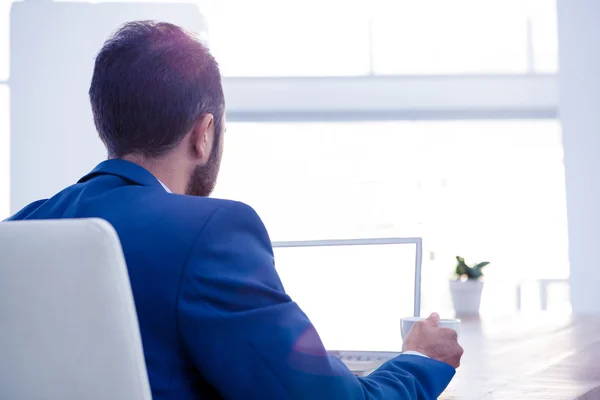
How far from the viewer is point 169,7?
594 cm

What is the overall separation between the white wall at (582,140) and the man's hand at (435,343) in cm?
443

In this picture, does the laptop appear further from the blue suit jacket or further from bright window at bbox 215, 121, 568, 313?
bright window at bbox 215, 121, 568, 313

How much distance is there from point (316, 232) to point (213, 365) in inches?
229

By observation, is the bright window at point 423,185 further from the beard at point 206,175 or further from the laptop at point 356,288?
the beard at point 206,175

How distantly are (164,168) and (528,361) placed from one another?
0.85m

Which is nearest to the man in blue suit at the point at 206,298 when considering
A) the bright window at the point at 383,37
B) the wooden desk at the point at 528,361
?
the wooden desk at the point at 528,361

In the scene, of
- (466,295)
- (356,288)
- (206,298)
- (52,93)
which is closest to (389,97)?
(52,93)

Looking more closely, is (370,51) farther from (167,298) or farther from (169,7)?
(167,298)

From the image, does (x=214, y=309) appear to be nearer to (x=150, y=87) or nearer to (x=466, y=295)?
(x=150, y=87)

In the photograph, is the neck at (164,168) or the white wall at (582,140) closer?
the neck at (164,168)

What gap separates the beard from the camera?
1.07m

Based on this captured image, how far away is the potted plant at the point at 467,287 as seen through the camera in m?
2.79

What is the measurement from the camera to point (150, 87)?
996mm

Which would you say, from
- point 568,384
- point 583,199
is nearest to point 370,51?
point 583,199
